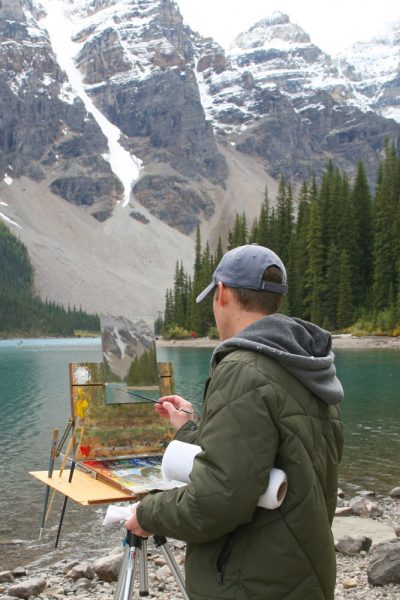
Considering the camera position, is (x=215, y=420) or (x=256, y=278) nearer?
(x=215, y=420)

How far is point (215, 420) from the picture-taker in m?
3.02

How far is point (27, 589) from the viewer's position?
7.34 meters

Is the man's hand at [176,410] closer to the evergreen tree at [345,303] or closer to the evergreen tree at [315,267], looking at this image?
Result: the evergreen tree at [345,303]

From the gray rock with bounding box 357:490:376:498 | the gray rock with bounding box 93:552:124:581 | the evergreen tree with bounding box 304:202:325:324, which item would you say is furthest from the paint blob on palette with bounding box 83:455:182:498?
the evergreen tree with bounding box 304:202:325:324

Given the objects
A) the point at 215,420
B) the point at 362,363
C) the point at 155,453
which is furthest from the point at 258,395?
the point at 362,363

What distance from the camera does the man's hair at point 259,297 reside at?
11.3ft

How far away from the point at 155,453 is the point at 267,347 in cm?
516

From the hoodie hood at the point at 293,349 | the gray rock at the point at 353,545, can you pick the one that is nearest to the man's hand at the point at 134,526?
the hoodie hood at the point at 293,349

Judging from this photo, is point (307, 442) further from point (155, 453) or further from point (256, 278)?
point (155, 453)

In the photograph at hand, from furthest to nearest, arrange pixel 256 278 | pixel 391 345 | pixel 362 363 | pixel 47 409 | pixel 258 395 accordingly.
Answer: pixel 391 345
pixel 362 363
pixel 47 409
pixel 256 278
pixel 258 395

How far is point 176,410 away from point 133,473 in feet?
9.40

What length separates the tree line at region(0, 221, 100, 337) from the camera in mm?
178250

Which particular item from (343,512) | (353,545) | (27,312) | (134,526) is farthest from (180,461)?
(27,312)

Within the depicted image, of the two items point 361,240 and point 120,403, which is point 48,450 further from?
point 361,240
